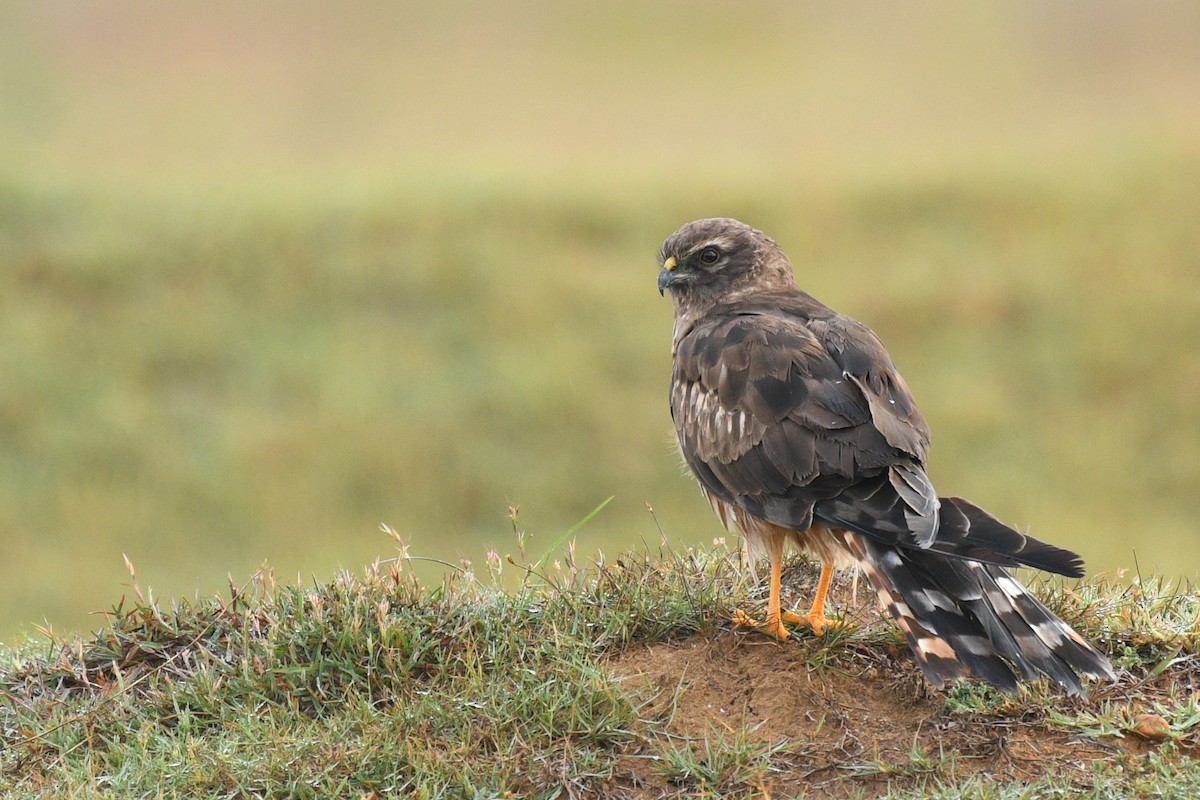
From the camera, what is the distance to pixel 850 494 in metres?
4.28

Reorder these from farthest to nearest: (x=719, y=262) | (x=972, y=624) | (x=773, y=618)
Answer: (x=719, y=262), (x=773, y=618), (x=972, y=624)

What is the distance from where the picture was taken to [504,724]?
4035mm

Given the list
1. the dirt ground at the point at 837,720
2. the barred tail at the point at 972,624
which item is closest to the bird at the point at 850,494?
the barred tail at the point at 972,624

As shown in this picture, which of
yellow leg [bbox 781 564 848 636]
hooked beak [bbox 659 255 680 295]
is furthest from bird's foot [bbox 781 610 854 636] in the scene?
hooked beak [bbox 659 255 680 295]

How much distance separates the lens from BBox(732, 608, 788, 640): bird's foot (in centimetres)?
447

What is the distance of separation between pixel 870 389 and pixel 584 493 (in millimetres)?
6549

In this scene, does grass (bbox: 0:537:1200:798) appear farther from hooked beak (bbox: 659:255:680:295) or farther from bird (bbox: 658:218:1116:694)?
hooked beak (bbox: 659:255:680:295)

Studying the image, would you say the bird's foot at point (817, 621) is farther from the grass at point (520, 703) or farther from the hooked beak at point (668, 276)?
the hooked beak at point (668, 276)

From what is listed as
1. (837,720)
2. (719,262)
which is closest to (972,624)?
(837,720)

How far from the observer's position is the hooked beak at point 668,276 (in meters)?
5.73

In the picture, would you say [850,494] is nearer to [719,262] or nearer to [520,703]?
[520,703]

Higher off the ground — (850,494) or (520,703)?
(850,494)

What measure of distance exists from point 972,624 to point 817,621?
2.12ft

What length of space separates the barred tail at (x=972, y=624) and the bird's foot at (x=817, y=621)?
29 cm
